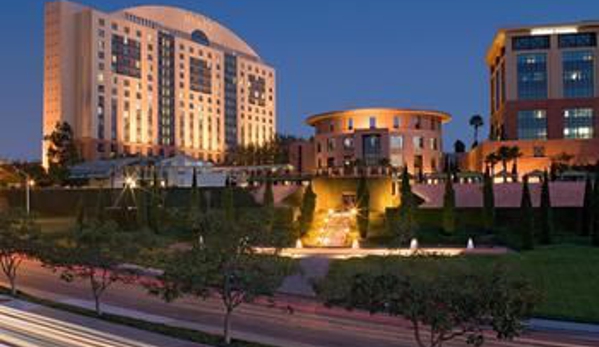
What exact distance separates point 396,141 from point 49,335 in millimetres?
83085

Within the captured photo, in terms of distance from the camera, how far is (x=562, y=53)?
4178 inches

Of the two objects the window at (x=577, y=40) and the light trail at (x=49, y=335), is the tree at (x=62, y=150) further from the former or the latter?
the light trail at (x=49, y=335)

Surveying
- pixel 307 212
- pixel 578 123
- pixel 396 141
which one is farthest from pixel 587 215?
pixel 578 123

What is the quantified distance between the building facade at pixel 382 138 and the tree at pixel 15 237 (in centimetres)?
6275

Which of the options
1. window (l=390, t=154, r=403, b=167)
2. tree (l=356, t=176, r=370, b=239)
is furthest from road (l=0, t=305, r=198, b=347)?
window (l=390, t=154, r=403, b=167)

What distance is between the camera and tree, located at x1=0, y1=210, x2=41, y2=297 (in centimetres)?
3884

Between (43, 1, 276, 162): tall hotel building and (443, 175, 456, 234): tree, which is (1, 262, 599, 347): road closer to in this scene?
(443, 175, 456, 234): tree

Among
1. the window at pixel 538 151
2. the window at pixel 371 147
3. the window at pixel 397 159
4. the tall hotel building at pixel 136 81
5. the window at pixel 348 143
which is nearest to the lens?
the window at pixel 538 151

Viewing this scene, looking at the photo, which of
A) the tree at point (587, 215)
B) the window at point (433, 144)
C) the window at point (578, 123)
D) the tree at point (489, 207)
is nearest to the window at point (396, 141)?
the window at point (433, 144)

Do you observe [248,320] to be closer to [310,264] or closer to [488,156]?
[310,264]

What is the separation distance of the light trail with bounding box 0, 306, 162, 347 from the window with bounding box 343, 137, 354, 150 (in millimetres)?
79371

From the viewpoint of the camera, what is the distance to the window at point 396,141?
10326 centimetres

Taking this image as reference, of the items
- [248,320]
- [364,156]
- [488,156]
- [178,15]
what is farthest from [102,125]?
[248,320]

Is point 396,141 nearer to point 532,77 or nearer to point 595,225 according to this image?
point 532,77
